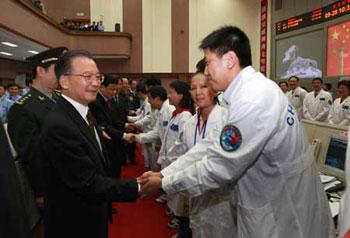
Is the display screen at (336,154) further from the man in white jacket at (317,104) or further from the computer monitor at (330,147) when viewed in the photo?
the man in white jacket at (317,104)

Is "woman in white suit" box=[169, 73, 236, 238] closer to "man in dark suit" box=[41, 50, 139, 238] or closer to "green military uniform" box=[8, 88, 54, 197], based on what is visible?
"man in dark suit" box=[41, 50, 139, 238]

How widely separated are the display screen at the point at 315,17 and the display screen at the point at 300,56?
0.30m

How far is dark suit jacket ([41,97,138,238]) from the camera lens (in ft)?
5.31

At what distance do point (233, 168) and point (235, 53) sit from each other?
51cm

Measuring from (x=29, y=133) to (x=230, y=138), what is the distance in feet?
4.27

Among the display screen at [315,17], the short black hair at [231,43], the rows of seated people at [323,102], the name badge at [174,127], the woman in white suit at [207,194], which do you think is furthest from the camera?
the display screen at [315,17]

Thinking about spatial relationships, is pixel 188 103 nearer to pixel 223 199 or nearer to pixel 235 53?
pixel 223 199

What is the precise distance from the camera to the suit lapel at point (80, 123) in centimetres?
170

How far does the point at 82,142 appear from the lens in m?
1.65

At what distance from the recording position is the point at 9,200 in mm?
819

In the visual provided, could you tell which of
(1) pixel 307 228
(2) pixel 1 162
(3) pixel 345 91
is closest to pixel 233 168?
(1) pixel 307 228

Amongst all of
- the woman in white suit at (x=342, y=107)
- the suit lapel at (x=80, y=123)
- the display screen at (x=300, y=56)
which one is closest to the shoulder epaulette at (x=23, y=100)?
the suit lapel at (x=80, y=123)

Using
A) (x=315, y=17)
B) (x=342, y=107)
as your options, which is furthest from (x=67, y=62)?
(x=315, y=17)

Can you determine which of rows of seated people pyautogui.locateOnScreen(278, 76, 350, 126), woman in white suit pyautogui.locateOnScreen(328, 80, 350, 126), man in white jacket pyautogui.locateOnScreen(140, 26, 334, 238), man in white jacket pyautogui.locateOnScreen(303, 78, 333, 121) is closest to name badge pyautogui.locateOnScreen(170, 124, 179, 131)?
man in white jacket pyautogui.locateOnScreen(140, 26, 334, 238)
